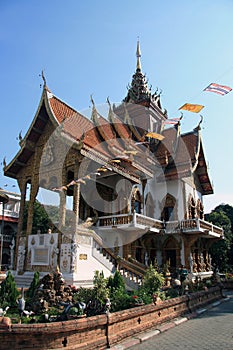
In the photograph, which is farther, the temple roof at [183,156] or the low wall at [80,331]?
the temple roof at [183,156]

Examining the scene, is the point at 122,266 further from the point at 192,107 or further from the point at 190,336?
the point at 192,107

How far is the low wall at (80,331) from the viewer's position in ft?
15.3

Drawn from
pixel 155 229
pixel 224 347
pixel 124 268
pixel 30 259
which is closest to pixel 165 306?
pixel 224 347

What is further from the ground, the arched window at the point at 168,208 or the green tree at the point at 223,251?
the arched window at the point at 168,208

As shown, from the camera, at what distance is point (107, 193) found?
1617cm

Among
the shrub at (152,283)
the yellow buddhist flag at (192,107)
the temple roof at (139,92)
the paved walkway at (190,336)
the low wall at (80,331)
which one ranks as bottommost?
the paved walkway at (190,336)

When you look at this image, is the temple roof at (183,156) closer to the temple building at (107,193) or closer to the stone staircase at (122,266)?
the temple building at (107,193)

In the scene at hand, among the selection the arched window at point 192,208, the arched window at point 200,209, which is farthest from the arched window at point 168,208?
the arched window at point 200,209

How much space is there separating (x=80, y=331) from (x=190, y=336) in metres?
2.68

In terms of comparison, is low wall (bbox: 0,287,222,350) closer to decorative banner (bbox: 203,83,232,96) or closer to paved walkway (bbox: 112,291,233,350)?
paved walkway (bbox: 112,291,233,350)

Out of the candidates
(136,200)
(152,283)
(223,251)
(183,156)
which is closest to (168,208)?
(136,200)

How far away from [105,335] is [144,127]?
61.0ft

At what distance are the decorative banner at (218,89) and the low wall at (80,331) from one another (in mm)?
6620

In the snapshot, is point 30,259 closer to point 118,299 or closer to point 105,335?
point 118,299
